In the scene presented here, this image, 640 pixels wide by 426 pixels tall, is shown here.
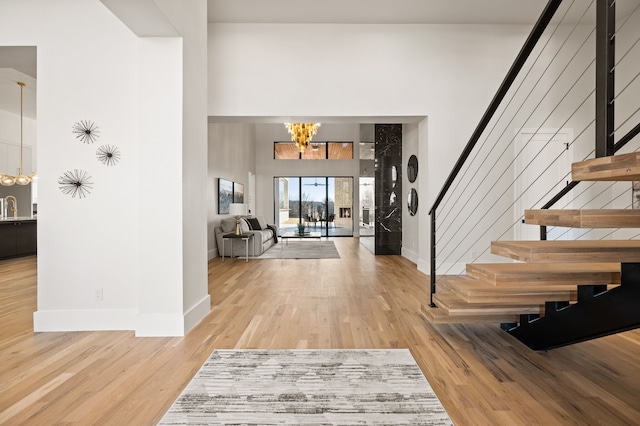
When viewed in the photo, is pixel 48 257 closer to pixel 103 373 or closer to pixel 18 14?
pixel 103 373

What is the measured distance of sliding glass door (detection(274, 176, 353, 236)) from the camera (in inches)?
542

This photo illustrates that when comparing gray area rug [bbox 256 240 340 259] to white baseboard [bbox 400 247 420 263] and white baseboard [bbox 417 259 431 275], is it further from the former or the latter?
white baseboard [bbox 417 259 431 275]

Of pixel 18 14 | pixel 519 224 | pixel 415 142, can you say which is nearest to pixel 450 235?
pixel 519 224

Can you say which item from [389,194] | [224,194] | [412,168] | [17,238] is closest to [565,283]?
[412,168]

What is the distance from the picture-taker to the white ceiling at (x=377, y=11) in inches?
194

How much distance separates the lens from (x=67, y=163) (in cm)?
331

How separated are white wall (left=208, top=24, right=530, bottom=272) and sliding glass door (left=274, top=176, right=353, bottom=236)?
835 cm

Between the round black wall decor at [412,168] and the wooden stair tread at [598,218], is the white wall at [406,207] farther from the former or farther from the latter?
the wooden stair tread at [598,218]

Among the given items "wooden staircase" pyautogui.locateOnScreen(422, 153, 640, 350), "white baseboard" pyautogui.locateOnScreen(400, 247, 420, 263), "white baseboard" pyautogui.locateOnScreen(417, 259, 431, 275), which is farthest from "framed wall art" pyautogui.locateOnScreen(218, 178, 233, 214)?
"wooden staircase" pyautogui.locateOnScreen(422, 153, 640, 350)

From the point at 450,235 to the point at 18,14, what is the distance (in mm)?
5460

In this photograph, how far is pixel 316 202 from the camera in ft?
45.3

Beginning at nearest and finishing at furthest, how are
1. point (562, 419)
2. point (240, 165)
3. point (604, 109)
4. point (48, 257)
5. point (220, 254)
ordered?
point (604, 109)
point (562, 419)
point (48, 257)
point (220, 254)
point (240, 165)

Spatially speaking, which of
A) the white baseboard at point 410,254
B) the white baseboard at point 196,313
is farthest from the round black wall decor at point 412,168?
the white baseboard at point 196,313

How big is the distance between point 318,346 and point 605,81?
7.78 feet
